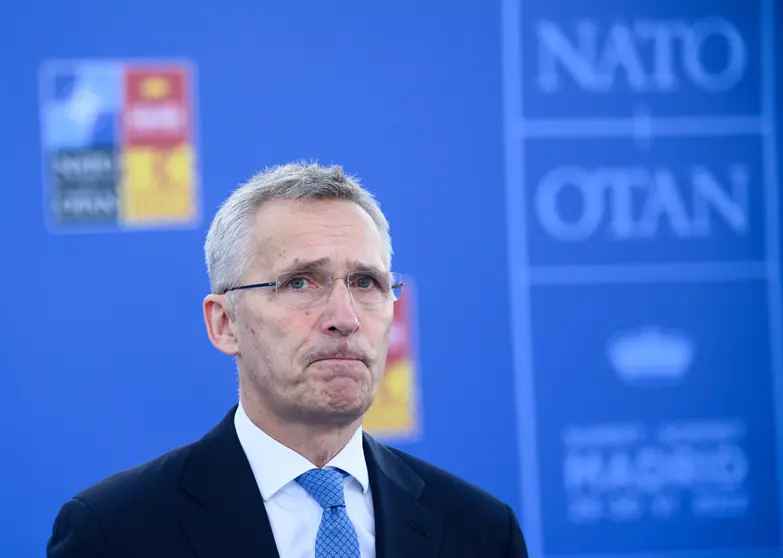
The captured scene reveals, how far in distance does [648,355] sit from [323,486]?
1.80 metres

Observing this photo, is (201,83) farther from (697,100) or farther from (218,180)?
(697,100)

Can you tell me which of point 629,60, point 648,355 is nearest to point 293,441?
point 648,355

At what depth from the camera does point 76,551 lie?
1.37 m

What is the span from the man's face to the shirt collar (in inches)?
1.9

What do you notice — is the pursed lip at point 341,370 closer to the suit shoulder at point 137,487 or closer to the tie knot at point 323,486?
the tie knot at point 323,486

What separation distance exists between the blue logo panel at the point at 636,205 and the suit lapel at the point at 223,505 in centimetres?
173

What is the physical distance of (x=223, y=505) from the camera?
1.44 meters

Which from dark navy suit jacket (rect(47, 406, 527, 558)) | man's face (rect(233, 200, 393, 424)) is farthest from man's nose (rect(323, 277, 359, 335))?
dark navy suit jacket (rect(47, 406, 527, 558))

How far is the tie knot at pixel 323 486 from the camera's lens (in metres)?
1.46

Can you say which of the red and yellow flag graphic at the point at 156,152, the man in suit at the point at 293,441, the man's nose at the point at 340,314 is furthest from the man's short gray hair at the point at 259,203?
the red and yellow flag graphic at the point at 156,152

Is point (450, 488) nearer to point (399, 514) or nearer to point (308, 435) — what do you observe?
point (399, 514)

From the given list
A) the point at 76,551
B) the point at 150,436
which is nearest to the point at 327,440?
the point at 76,551

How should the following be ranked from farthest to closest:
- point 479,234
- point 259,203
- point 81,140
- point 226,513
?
point 479,234
point 81,140
point 259,203
point 226,513

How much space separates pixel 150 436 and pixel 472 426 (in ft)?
3.07
